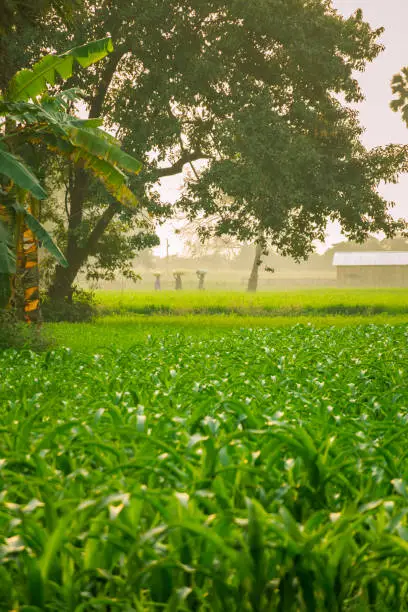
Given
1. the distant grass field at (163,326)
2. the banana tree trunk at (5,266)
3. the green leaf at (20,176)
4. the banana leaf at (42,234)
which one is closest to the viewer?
the banana tree trunk at (5,266)

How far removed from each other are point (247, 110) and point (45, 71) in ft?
34.4

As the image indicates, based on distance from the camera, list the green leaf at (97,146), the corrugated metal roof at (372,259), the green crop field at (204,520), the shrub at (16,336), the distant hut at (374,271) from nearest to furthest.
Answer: the green crop field at (204,520), the shrub at (16,336), the green leaf at (97,146), the distant hut at (374,271), the corrugated metal roof at (372,259)

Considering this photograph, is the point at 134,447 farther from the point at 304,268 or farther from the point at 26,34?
the point at 304,268

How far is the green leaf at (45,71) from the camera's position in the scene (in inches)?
611

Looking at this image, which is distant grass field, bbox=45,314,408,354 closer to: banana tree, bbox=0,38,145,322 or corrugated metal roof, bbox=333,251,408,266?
banana tree, bbox=0,38,145,322

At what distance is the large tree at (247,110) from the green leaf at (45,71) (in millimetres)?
7744

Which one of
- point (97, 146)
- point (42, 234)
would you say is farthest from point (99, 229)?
point (42, 234)

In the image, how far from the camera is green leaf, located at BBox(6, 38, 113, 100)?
50.9 feet

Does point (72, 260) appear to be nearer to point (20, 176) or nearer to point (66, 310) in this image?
point (66, 310)

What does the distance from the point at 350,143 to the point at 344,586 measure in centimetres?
2689

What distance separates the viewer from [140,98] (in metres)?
25.5

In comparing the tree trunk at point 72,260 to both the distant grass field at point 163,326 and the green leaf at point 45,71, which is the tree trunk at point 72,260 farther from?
the green leaf at point 45,71

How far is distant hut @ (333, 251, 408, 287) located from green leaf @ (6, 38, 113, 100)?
6701 centimetres

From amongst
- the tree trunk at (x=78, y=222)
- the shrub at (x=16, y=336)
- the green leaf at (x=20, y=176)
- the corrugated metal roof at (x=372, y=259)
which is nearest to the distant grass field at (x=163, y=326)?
the shrub at (x=16, y=336)
